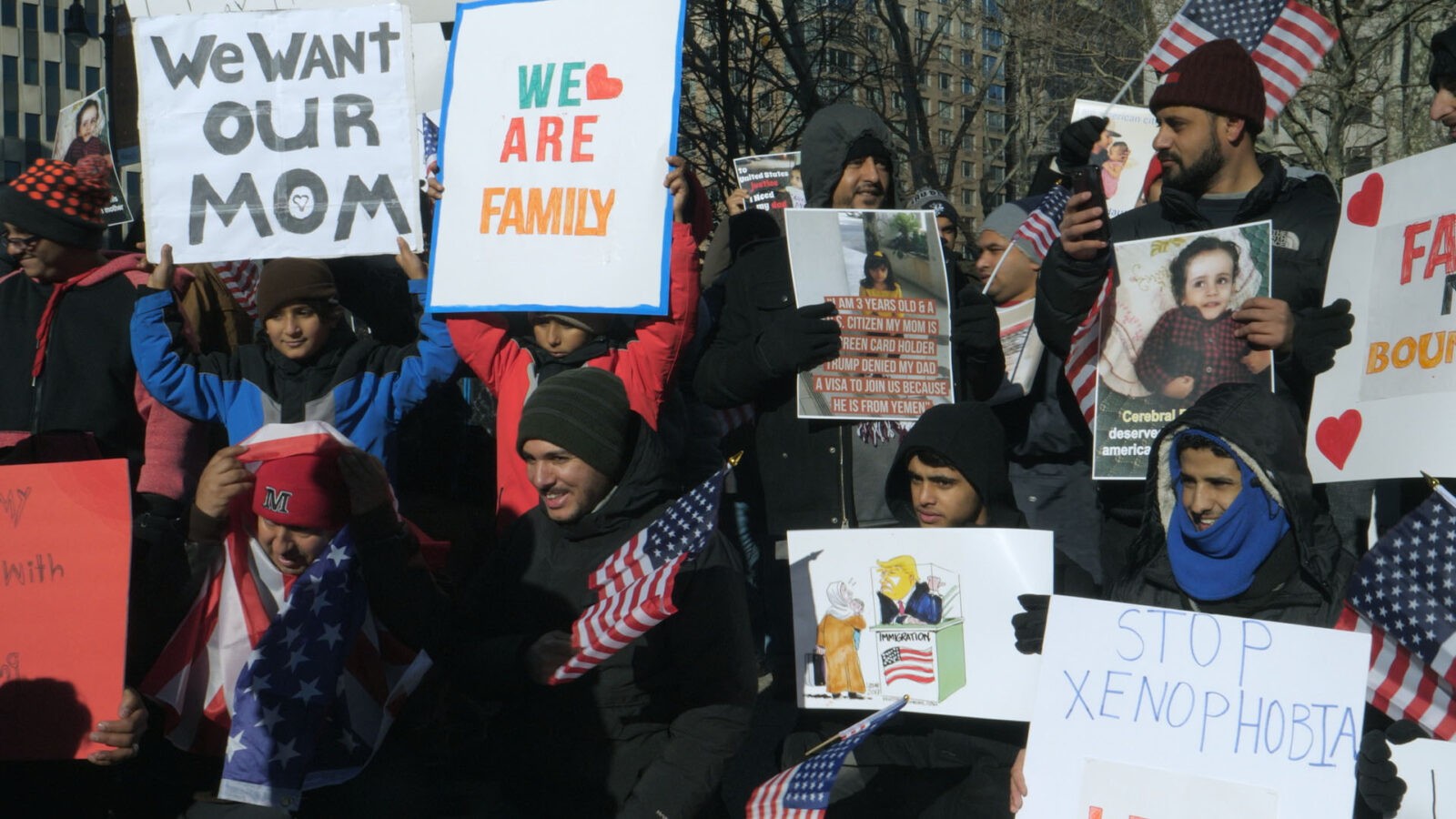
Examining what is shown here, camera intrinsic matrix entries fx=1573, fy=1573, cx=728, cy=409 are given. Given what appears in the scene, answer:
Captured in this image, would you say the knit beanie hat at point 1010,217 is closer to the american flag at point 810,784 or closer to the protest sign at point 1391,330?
the protest sign at point 1391,330

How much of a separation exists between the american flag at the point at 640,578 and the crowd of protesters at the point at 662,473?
119 mm

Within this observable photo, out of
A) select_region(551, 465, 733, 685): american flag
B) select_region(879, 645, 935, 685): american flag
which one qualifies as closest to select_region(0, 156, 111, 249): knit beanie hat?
select_region(551, 465, 733, 685): american flag

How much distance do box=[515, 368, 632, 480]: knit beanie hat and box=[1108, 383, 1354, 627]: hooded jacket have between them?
1291 millimetres

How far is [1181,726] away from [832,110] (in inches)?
105

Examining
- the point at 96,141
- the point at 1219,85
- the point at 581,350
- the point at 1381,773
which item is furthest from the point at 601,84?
the point at 96,141

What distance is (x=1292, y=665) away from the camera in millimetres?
3061

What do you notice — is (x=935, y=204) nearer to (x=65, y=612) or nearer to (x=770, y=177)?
(x=770, y=177)

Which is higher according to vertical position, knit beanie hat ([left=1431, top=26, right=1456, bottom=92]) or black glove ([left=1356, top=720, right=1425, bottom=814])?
knit beanie hat ([left=1431, top=26, right=1456, bottom=92])

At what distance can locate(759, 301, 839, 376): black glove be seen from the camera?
463 centimetres

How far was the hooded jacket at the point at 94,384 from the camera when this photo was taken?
5289 mm

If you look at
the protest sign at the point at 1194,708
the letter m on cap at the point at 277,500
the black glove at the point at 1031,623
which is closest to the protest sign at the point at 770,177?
the letter m on cap at the point at 277,500

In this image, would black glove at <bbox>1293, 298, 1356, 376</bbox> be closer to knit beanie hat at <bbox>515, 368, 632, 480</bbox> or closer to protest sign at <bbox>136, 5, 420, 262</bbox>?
knit beanie hat at <bbox>515, 368, 632, 480</bbox>

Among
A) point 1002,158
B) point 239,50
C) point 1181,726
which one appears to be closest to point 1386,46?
point 1002,158

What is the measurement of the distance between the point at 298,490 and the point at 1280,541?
7.85 ft
